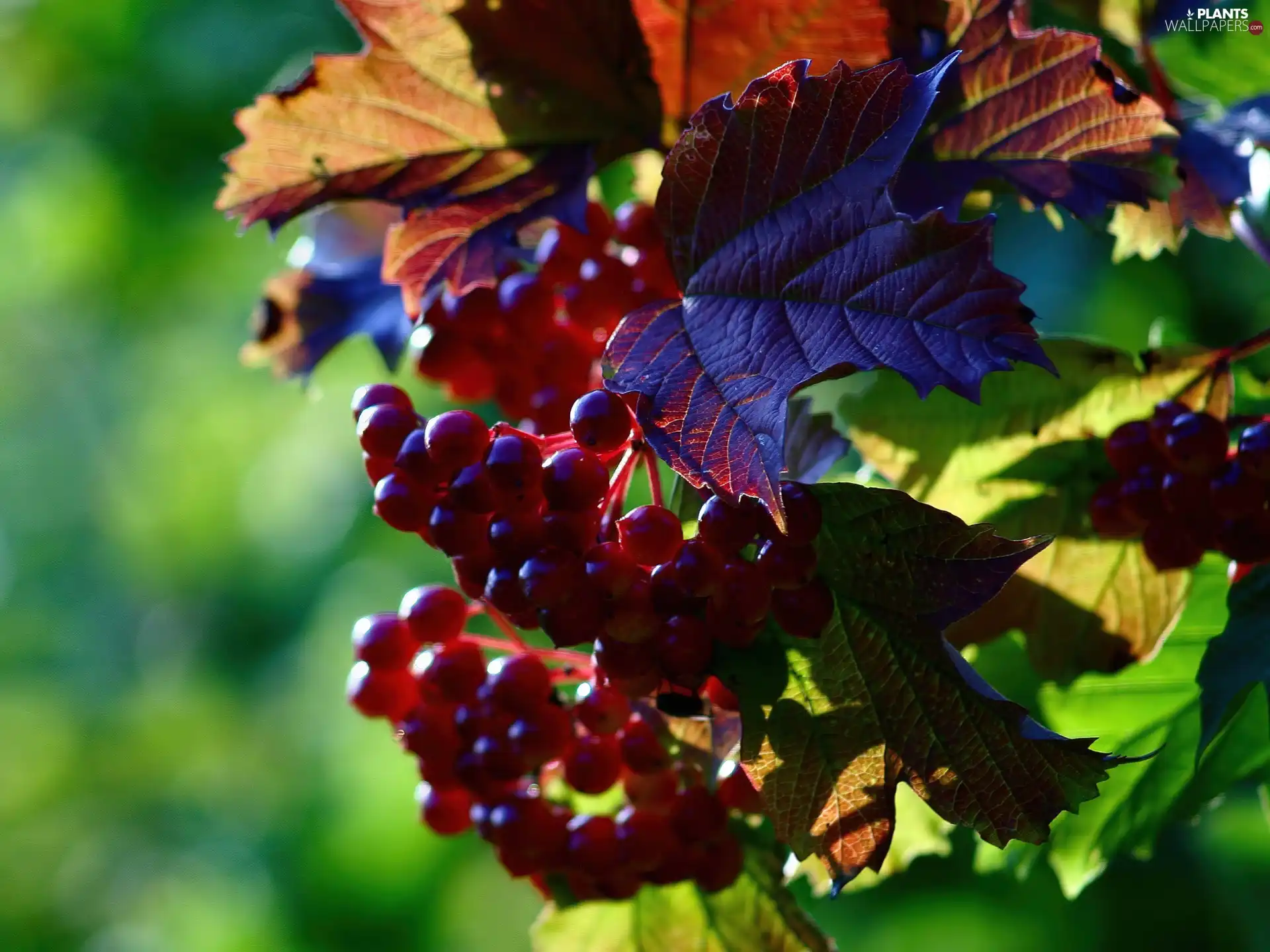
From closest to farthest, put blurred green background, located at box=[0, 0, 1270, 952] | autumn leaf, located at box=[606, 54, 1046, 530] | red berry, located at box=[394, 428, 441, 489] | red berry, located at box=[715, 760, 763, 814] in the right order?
autumn leaf, located at box=[606, 54, 1046, 530], red berry, located at box=[394, 428, 441, 489], red berry, located at box=[715, 760, 763, 814], blurred green background, located at box=[0, 0, 1270, 952]

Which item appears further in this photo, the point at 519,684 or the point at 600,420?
the point at 519,684

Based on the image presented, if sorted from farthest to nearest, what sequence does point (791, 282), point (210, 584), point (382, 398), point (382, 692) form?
1. point (210, 584)
2. point (382, 692)
3. point (382, 398)
4. point (791, 282)

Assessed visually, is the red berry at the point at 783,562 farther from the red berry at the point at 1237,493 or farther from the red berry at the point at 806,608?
the red berry at the point at 1237,493

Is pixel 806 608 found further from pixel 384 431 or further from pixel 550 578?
pixel 384 431

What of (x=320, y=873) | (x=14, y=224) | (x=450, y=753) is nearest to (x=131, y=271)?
(x=14, y=224)

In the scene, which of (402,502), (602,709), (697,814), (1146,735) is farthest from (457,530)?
(1146,735)

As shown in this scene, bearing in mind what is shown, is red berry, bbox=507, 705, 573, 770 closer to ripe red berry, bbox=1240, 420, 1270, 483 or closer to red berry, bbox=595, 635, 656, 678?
red berry, bbox=595, 635, 656, 678

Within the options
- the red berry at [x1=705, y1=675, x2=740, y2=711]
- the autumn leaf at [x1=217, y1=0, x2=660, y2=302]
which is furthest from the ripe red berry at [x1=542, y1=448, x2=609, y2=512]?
the autumn leaf at [x1=217, y1=0, x2=660, y2=302]
